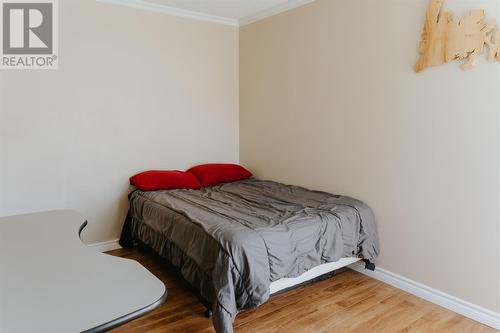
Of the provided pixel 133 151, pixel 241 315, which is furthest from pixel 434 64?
pixel 133 151

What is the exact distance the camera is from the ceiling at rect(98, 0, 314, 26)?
3529 millimetres

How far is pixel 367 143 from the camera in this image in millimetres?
2951

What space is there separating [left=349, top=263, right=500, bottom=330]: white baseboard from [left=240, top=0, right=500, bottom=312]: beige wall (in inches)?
1.9

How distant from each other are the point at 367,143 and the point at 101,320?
245 cm

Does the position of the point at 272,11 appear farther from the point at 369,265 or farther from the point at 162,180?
the point at 369,265

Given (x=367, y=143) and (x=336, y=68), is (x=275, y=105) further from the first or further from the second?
(x=367, y=143)

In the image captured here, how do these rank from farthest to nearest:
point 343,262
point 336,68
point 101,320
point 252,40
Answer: point 252,40 → point 336,68 → point 343,262 → point 101,320

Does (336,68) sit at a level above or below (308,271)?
above

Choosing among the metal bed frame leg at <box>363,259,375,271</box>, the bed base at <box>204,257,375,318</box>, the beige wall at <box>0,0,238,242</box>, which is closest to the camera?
the bed base at <box>204,257,375,318</box>

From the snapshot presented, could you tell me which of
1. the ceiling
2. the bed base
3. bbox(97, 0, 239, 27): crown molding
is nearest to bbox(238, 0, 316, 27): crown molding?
the ceiling

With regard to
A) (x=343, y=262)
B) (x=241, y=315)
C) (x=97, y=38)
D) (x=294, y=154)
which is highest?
(x=97, y=38)

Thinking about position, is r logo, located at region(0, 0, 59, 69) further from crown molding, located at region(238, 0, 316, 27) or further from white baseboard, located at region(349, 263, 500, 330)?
white baseboard, located at region(349, 263, 500, 330)

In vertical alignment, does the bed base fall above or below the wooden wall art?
below

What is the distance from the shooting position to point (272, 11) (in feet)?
12.4
